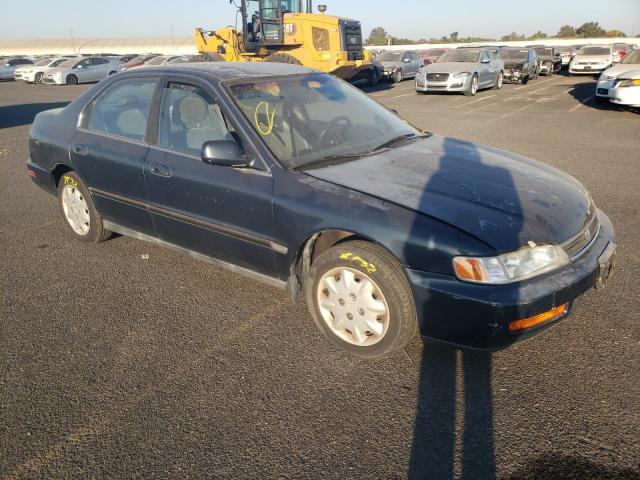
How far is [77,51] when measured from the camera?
7650 cm

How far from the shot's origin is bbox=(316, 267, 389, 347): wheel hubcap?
113 inches

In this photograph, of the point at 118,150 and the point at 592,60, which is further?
the point at 592,60

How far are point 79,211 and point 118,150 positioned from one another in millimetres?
999

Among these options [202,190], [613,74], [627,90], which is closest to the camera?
[202,190]

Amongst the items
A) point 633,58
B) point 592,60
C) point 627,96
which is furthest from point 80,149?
point 592,60

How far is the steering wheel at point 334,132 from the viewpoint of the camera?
3.58 metres

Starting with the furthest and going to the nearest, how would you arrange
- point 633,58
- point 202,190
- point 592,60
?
point 592,60 → point 633,58 → point 202,190

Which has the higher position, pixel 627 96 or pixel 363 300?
pixel 627 96

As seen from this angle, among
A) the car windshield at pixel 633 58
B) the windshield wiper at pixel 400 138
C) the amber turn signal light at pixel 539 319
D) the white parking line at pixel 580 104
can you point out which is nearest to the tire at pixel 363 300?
the amber turn signal light at pixel 539 319

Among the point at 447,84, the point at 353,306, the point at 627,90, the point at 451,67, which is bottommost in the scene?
the point at 353,306

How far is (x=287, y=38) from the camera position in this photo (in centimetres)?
1630

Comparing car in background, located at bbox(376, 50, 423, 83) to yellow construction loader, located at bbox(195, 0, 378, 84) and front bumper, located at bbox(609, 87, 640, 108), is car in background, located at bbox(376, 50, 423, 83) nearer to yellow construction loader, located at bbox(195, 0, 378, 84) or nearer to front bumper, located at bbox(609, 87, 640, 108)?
yellow construction loader, located at bbox(195, 0, 378, 84)

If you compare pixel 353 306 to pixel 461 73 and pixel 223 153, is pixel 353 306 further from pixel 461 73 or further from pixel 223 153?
pixel 461 73

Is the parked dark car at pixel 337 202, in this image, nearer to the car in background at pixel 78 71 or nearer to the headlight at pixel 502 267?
the headlight at pixel 502 267
